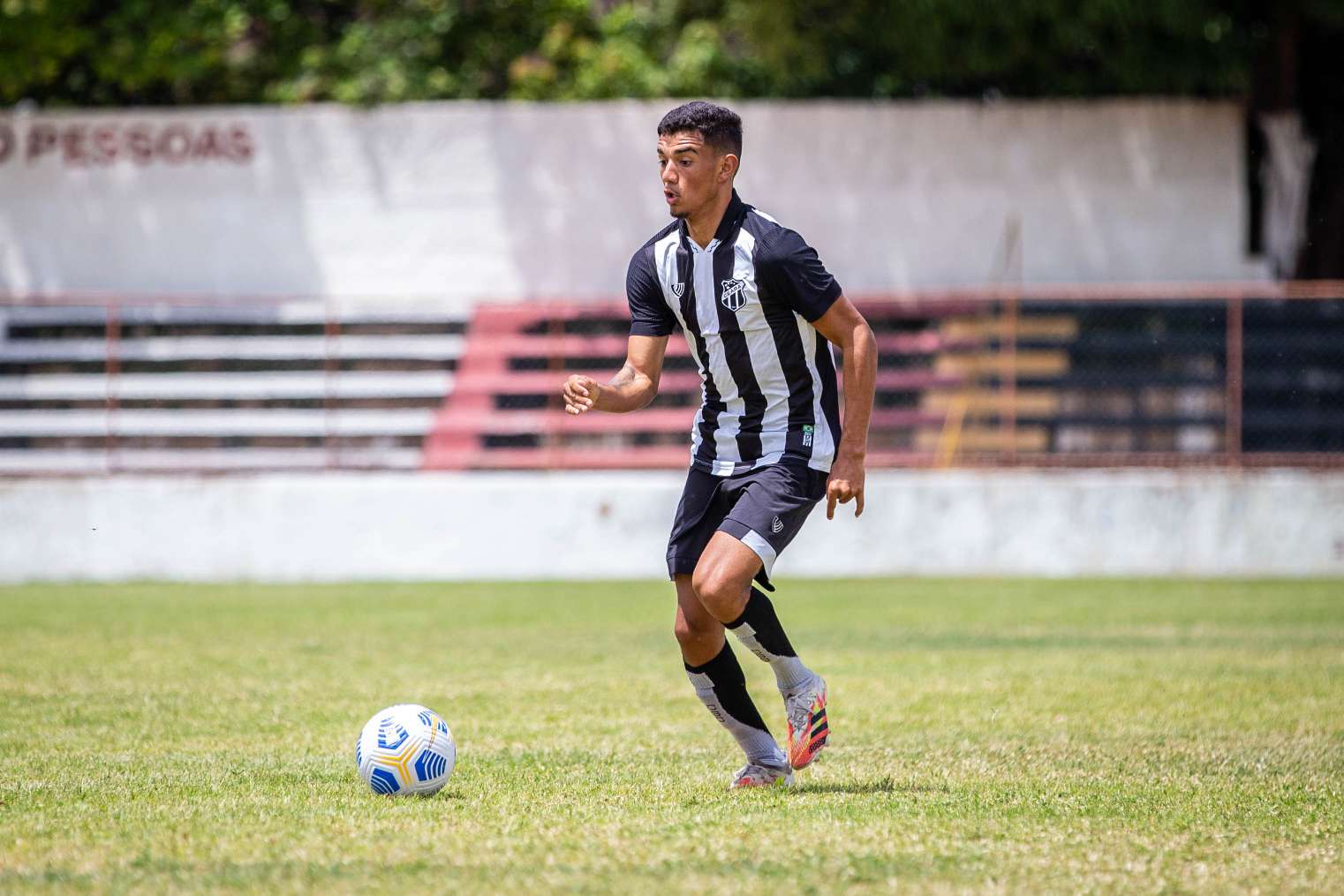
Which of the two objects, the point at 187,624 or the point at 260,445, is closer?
the point at 187,624

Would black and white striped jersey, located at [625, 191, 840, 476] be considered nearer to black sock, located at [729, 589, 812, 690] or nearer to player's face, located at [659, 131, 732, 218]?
player's face, located at [659, 131, 732, 218]

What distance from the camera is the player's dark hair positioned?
6.25 metres

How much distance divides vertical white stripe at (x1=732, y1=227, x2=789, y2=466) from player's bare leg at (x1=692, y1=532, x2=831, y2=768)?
397 mm

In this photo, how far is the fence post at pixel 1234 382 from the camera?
16.5 metres

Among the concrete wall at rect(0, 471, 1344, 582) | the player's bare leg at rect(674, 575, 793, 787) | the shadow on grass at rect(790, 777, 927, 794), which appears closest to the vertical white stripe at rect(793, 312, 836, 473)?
the player's bare leg at rect(674, 575, 793, 787)

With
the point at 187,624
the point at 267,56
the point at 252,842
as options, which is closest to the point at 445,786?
the point at 252,842

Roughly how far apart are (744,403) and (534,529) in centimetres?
1051


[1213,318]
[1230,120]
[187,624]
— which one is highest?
[1230,120]

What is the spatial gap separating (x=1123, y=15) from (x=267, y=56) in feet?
33.4

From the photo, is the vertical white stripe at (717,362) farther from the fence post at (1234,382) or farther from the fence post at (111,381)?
the fence post at (111,381)

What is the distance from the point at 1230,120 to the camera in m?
20.5

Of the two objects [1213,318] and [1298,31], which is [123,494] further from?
[1298,31]

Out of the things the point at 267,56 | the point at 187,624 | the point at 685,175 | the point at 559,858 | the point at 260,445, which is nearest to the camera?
the point at 559,858

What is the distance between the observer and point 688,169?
627 centimetres
